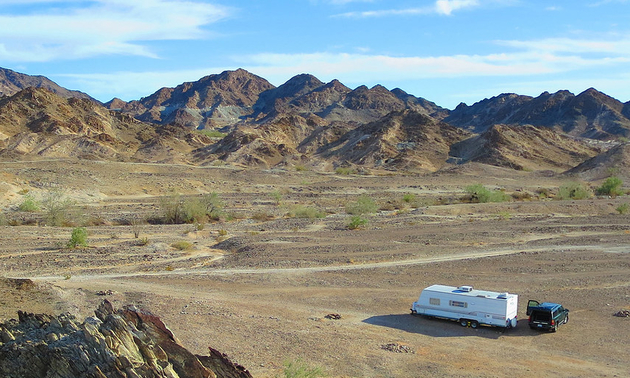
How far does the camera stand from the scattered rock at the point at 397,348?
51.5ft

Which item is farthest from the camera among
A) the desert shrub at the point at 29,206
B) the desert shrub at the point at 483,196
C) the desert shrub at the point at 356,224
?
the desert shrub at the point at 483,196

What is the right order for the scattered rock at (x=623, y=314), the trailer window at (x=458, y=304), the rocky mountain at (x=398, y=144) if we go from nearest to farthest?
the trailer window at (x=458, y=304)
the scattered rock at (x=623, y=314)
the rocky mountain at (x=398, y=144)

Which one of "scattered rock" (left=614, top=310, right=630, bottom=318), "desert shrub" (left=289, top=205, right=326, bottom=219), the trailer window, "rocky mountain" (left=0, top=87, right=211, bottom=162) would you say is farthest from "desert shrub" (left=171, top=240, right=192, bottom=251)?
"rocky mountain" (left=0, top=87, right=211, bottom=162)

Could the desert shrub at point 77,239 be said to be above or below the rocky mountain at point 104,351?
below

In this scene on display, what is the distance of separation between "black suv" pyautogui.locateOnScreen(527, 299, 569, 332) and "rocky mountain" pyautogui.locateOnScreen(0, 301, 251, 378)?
33.4ft

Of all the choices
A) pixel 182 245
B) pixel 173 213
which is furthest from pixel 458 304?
pixel 173 213

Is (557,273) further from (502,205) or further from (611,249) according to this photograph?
(502,205)

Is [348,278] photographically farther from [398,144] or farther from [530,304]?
[398,144]

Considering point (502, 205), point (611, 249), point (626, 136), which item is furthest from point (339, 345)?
point (626, 136)

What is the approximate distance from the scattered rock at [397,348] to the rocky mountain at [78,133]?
285ft

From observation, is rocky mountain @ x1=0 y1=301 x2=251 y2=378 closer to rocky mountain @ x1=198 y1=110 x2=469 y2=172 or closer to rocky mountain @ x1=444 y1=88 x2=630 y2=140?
rocky mountain @ x1=198 y1=110 x2=469 y2=172

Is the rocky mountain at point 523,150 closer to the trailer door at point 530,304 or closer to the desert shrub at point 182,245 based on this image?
the desert shrub at point 182,245

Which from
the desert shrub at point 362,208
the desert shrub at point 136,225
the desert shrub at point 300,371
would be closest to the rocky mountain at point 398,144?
the desert shrub at point 362,208

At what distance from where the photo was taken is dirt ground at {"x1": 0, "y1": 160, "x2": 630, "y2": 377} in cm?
1549
